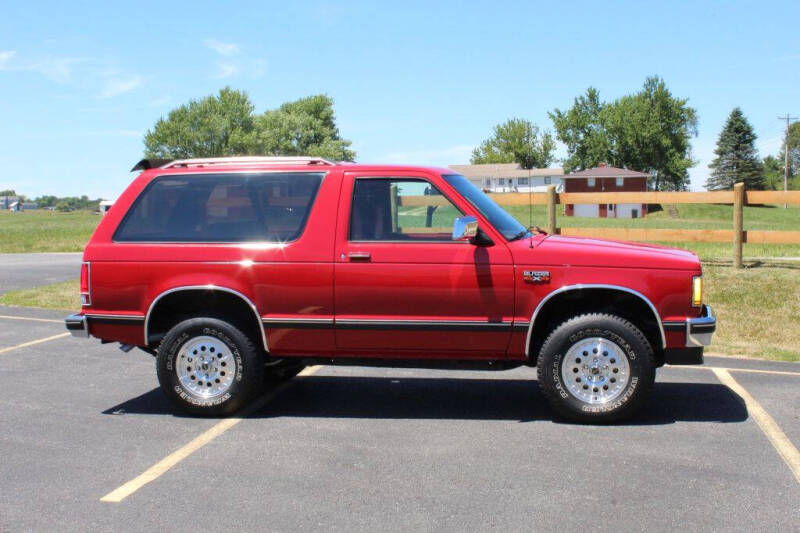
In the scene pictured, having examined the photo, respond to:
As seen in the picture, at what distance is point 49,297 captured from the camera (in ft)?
46.5

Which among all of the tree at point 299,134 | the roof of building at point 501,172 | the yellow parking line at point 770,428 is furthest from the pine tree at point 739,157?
the yellow parking line at point 770,428

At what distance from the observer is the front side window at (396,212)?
20.6 feet

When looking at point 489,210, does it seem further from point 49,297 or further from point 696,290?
point 49,297

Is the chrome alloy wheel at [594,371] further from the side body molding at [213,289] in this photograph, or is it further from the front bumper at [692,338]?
the side body molding at [213,289]

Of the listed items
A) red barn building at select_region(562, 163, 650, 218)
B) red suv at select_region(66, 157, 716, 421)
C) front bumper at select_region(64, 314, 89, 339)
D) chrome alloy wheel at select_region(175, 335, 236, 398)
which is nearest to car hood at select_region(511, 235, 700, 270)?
red suv at select_region(66, 157, 716, 421)

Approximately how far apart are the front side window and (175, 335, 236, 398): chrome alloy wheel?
1.42 metres

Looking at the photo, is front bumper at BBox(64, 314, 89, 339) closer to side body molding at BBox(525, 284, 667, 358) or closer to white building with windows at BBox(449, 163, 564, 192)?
side body molding at BBox(525, 284, 667, 358)

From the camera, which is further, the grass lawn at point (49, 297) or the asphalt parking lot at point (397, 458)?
the grass lawn at point (49, 297)

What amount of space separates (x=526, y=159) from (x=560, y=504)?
124784mm

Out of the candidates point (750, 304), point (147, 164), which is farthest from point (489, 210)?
point (750, 304)

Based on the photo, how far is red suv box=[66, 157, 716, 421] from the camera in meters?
6.01

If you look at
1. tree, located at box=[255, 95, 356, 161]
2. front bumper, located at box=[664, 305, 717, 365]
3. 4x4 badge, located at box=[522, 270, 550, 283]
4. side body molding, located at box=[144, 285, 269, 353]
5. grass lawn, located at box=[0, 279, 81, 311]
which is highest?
tree, located at box=[255, 95, 356, 161]

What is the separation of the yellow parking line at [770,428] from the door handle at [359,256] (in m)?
3.21

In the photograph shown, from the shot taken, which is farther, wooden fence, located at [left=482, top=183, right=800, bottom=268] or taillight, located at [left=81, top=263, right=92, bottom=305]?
wooden fence, located at [left=482, top=183, right=800, bottom=268]
